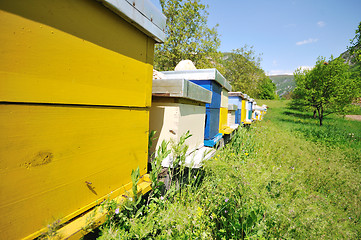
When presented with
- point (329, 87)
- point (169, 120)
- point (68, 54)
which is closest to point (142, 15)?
point (68, 54)

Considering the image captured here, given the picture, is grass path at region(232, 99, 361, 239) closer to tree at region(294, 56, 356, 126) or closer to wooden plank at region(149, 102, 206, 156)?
wooden plank at region(149, 102, 206, 156)

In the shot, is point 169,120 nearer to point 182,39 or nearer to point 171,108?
point 171,108

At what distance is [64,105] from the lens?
2.76ft

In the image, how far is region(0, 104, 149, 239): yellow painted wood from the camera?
68 cm

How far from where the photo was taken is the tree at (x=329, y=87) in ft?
43.6

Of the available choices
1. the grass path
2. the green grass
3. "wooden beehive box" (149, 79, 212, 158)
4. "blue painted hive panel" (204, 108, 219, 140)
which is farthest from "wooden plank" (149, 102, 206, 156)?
the grass path

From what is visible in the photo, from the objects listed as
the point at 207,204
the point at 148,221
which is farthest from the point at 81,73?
the point at 207,204

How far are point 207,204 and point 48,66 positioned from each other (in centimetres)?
180

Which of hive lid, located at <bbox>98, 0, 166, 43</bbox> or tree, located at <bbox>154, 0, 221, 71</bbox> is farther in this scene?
tree, located at <bbox>154, 0, 221, 71</bbox>

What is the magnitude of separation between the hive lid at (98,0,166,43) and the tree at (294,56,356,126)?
16.1 meters

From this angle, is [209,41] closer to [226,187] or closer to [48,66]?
[226,187]

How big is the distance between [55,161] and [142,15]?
1.03m

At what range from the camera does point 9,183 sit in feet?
2.21

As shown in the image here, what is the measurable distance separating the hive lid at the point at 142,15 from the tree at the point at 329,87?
16.1 metres
